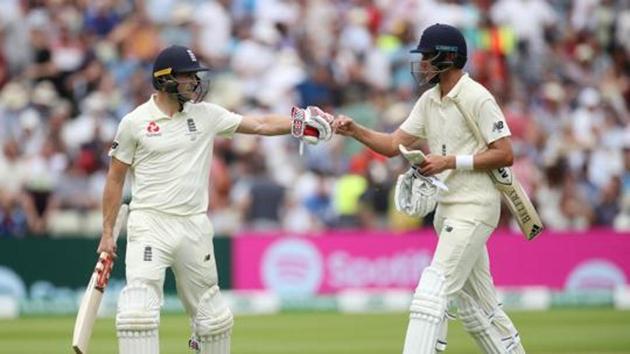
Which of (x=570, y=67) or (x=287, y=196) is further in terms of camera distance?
(x=570, y=67)

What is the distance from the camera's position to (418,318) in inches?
271

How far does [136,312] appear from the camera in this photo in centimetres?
698

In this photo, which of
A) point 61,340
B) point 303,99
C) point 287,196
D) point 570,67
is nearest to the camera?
point 61,340

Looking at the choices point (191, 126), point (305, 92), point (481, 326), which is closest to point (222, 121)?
point (191, 126)

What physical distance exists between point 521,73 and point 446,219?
8976mm

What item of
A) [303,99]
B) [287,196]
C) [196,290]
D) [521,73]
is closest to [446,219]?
[196,290]

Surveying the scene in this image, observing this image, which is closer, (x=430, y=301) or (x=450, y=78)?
(x=430, y=301)

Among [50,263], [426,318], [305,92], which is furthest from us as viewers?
[305,92]

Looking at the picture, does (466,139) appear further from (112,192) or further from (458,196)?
(112,192)

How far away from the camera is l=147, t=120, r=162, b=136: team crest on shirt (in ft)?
23.6

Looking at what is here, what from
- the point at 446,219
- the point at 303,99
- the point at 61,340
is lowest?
the point at 61,340

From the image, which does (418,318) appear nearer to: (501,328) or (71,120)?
(501,328)

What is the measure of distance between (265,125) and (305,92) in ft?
24.5

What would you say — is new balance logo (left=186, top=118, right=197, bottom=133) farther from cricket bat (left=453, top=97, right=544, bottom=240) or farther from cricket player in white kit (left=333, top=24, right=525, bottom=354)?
cricket bat (left=453, top=97, right=544, bottom=240)
